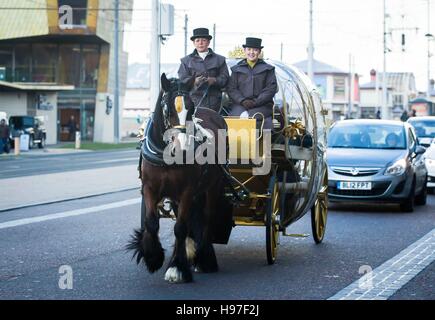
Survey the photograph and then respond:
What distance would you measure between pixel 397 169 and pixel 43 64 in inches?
2200

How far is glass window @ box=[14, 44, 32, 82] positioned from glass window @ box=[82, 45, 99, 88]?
14.2ft

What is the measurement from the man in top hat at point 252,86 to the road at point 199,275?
1.76 metres

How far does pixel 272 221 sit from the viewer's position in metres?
10.5

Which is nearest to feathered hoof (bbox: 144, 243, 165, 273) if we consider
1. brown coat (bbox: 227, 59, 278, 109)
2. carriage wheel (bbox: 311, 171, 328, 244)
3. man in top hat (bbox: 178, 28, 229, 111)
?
man in top hat (bbox: 178, 28, 229, 111)

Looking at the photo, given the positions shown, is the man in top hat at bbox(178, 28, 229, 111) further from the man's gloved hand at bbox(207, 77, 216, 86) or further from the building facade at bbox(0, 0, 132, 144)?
the building facade at bbox(0, 0, 132, 144)

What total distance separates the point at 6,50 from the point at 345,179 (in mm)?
56430

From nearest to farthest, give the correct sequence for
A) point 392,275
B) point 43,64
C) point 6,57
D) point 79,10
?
point 392,275, point 79,10, point 6,57, point 43,64

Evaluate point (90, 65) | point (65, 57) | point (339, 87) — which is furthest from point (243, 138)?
point (339, 87)

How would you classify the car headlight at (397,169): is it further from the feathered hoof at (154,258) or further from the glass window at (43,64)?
the glass window at (43,64)

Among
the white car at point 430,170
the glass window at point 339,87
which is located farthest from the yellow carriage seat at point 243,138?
the glass window at point 339,87

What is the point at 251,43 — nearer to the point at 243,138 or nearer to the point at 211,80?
the point at 211,80

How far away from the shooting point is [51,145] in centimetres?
6291
